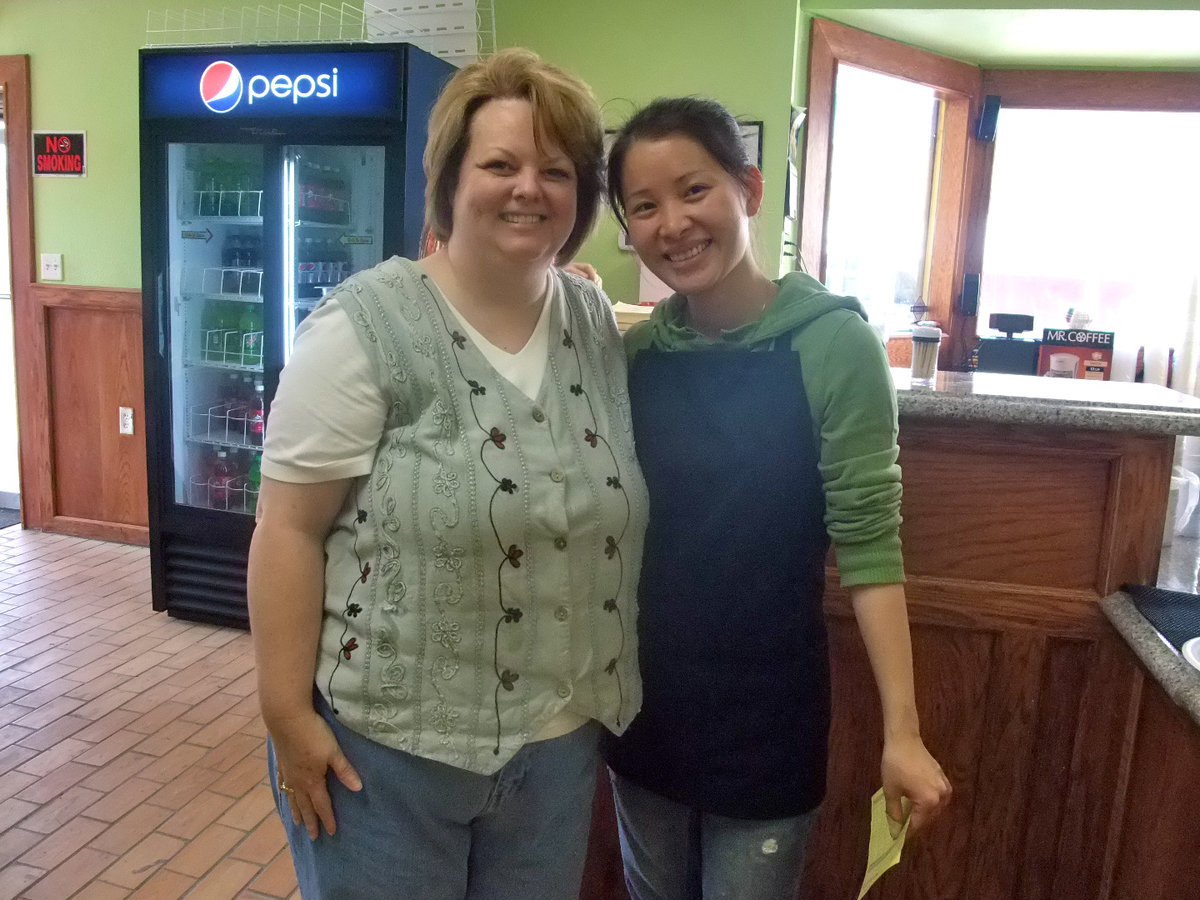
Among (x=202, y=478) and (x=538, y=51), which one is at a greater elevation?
(x=538, y=51)

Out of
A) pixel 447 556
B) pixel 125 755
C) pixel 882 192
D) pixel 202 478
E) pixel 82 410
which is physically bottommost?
pixel 125 755

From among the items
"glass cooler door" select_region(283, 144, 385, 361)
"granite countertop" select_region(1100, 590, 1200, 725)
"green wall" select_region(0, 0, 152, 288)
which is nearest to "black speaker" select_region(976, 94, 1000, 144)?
"glass cooler door" select_region(283, 144, 385, 361)

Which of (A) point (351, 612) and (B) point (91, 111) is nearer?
(A) point (351, 612)

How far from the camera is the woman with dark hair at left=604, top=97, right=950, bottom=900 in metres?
1.11

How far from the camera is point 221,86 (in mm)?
3188

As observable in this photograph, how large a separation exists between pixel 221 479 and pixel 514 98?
3081mm

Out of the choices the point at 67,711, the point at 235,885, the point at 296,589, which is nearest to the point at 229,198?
the point at 67,711

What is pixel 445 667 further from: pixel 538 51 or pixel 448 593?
pixel 538 51

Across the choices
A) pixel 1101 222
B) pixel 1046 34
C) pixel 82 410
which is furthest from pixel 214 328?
pixel 1101 222

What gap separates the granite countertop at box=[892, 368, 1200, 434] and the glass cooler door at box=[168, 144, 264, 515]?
2.70m

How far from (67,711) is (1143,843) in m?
2.86

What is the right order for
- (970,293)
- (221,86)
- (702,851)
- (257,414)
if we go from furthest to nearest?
(970,293)
(257,414)
(221,86)
(702,851)

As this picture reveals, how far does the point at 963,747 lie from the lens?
5.08ft

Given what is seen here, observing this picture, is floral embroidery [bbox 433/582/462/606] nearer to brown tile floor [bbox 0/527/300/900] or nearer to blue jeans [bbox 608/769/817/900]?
blue jeans [bbox 608/769/817/900]
